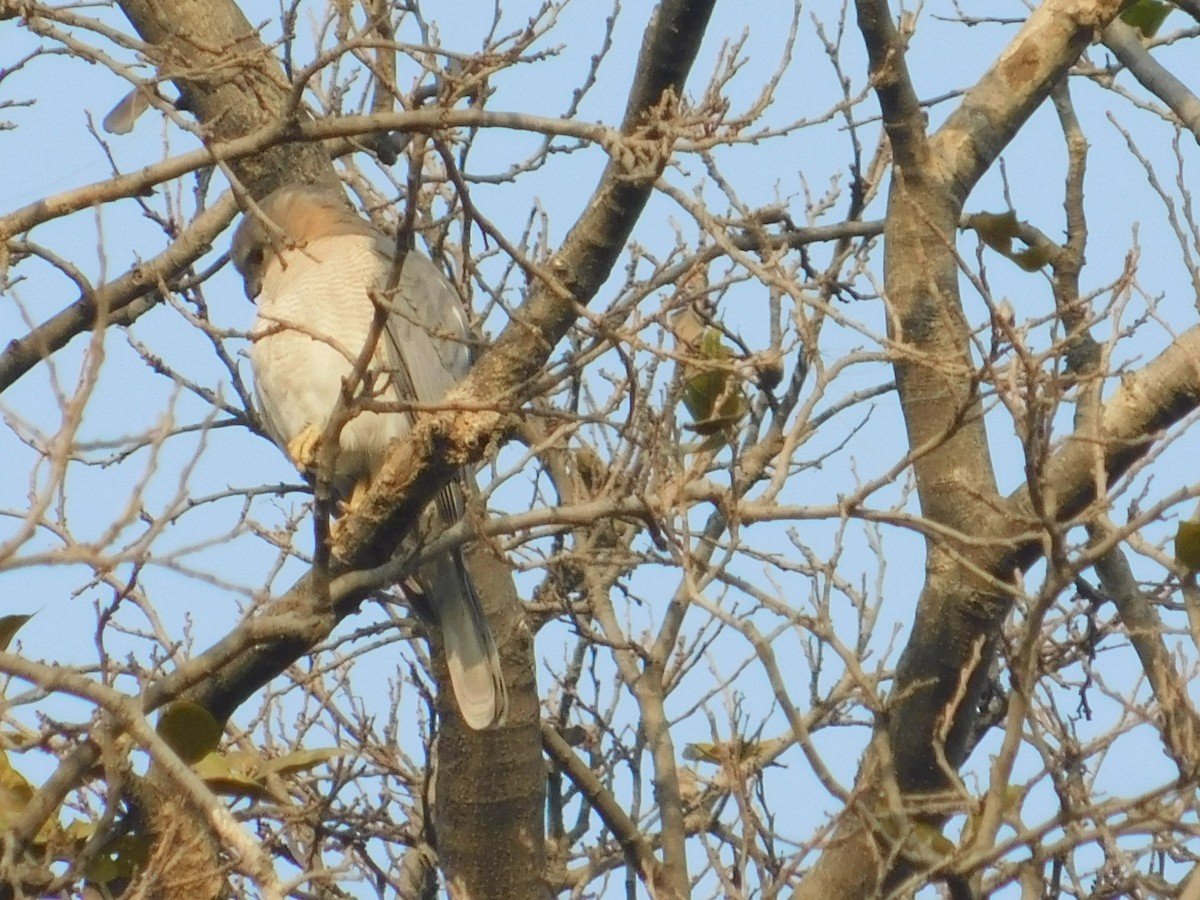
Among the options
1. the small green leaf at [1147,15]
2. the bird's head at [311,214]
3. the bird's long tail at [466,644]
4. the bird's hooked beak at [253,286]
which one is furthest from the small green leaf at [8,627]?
the small green leaf at [1147,15]

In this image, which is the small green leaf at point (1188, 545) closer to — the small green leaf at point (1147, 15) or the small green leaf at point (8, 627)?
the small green leaf at point (1147, 15)

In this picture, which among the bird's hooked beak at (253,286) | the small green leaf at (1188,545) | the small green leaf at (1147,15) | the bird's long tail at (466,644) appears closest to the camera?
the small green leaf at (1188,545)

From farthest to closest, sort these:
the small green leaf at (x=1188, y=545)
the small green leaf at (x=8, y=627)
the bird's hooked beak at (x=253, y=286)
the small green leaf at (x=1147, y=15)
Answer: the bird's hooked beak at (x=253, y=286)
the small green leaf at (x=1147, y=15)
the small green leaf at (x=1188, y=545)
the small green leaf at (x=8, y=627)

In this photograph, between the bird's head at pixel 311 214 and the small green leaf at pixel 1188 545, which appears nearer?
the small green leaf at pixel 1188 545

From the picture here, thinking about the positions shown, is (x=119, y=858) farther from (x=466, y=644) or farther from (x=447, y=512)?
(x=447, y=512)

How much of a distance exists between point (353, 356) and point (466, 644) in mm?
826

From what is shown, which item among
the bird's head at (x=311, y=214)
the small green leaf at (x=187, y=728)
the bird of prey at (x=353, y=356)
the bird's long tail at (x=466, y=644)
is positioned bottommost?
the small green leaf at (x=187, y=728)

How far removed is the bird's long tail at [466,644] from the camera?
4.21m

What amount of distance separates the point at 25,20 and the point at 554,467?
2.10 m

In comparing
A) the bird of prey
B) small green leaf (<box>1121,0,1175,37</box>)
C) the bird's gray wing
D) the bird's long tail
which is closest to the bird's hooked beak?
the bird of prey

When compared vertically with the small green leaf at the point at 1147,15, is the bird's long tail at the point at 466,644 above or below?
below

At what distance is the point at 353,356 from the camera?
14.4ft

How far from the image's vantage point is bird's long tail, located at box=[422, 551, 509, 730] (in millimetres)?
4211

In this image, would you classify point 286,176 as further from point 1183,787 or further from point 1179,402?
point 1183,787
